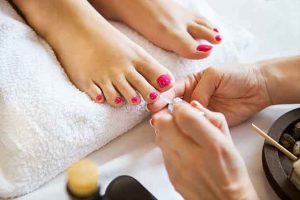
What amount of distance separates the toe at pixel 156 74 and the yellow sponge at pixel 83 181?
0.23 metres

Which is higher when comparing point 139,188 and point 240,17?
point 240,17

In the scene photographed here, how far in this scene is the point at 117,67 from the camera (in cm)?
83

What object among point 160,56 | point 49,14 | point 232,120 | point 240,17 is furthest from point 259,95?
point 49,14

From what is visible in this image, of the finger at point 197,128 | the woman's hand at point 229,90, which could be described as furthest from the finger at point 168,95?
the finger at point 197,128

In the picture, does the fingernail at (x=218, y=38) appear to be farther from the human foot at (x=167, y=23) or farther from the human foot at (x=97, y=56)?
the human foot at (x=97, y=56)

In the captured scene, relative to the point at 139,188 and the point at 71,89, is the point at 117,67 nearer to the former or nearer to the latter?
the point at 71,89

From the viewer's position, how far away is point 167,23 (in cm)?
92

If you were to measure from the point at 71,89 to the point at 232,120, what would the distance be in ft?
1.09

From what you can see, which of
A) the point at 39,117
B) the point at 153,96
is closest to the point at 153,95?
the point at 153,96

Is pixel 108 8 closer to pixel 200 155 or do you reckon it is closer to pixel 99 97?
pixel 99 97

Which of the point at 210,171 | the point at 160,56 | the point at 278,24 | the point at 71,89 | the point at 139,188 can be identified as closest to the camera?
the point at 210,171

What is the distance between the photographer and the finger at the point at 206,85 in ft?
2.59

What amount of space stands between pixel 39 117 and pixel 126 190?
0.20 metres

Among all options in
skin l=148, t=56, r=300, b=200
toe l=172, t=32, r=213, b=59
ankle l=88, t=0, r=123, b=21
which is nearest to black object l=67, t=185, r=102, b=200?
skin l=148, t=56, r=300, b=200
